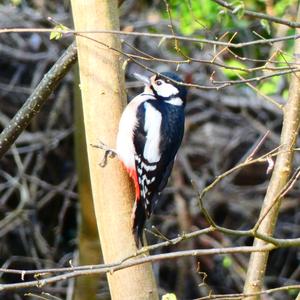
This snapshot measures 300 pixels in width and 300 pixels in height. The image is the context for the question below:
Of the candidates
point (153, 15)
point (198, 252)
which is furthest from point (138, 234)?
point (153, 15)

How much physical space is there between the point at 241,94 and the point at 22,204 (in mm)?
1514

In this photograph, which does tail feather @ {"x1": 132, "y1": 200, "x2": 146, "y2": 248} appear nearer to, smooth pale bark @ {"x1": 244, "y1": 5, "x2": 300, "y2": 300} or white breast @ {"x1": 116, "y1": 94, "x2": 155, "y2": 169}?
white breast @ {"x1": 116, "y1": 94, "x2": 155, "y2": 169}

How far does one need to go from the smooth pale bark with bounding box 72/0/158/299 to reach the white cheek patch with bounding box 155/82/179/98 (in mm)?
469

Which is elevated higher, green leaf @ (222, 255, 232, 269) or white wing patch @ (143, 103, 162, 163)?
white wing patch @ (143, 103, 162, 163)

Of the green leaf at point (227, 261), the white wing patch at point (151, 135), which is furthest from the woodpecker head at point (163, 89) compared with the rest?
the green leaf at point (227, 261)

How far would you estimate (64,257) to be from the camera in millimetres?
4777

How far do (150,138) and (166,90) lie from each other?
0.26 metres

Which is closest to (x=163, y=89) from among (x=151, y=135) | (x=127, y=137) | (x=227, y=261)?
(x=151, y=135)

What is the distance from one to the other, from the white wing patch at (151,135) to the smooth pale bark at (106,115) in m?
0.29

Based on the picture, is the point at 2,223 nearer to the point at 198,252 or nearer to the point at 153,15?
the point at 153,15

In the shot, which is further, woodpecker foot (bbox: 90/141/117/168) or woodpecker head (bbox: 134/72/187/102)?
woodpecker head (bbox: 134/72/187/102)

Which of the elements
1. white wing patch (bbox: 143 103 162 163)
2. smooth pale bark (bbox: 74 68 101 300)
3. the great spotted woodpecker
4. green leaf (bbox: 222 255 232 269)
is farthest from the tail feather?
green leaf (bbox: 222 255 232 269)

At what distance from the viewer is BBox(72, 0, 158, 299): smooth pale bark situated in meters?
2.41

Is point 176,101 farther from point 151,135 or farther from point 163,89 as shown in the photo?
point 151,135
